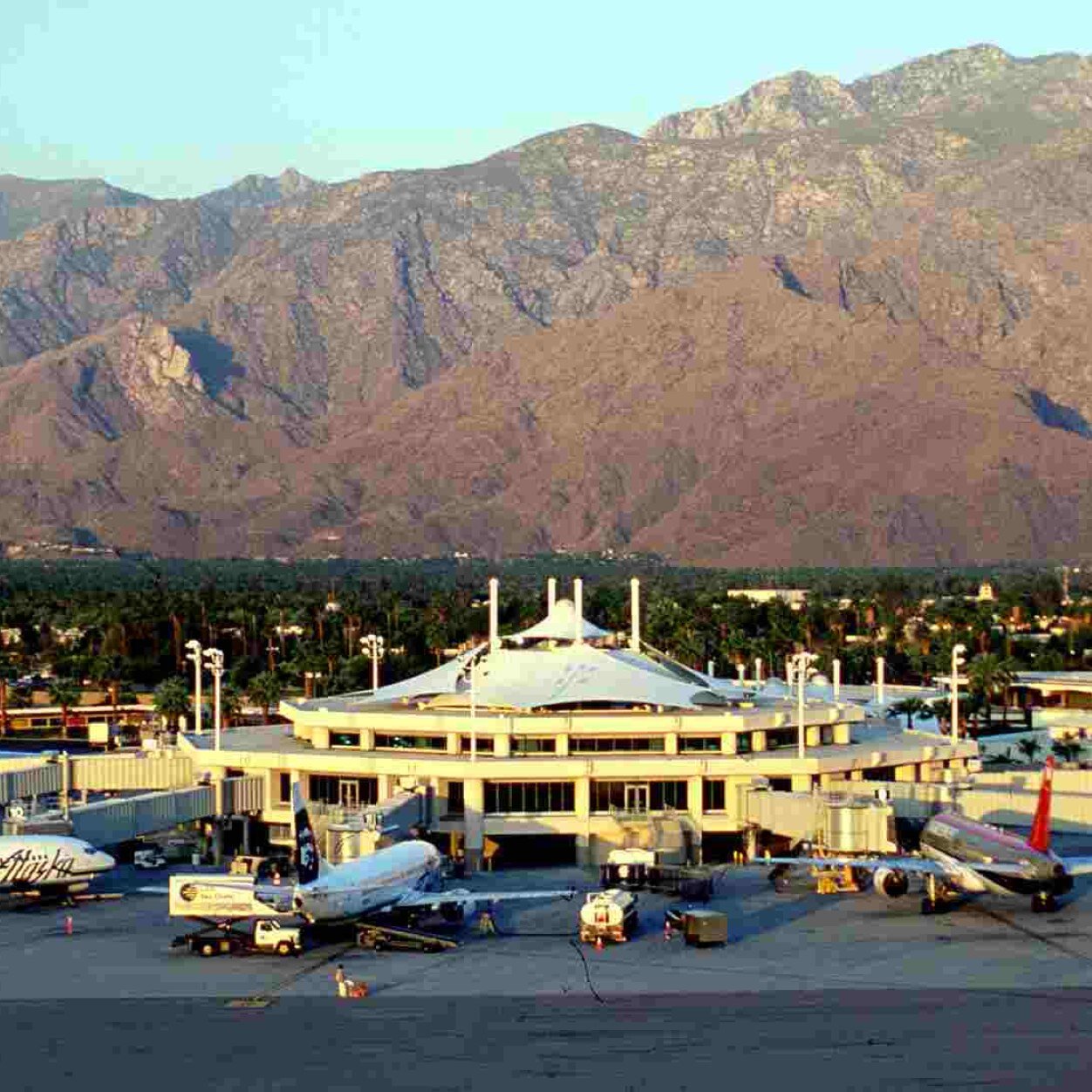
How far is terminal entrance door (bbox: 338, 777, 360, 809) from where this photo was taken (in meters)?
104

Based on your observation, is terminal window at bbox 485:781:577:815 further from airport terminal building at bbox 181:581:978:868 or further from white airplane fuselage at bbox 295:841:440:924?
white airplane fuselage at bbox 295:841:440:924

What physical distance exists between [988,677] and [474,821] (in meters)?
86.5

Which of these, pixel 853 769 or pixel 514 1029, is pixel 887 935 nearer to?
pixel 514 1029

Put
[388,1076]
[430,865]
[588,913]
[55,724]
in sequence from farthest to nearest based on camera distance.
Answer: [55,724] < [430,865] < [588,913] < [388,1076]

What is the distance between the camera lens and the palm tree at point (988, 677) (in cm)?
17912

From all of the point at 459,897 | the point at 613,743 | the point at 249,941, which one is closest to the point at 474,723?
the point at 613,743

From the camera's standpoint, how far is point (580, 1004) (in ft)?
230

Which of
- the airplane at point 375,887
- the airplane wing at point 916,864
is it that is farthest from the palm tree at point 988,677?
the airplane at point 375,887

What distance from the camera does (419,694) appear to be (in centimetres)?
11231

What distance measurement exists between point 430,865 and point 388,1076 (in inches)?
901

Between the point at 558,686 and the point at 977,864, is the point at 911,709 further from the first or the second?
the point at 977,864

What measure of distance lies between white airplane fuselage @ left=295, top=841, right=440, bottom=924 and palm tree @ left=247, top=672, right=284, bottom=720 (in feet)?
270

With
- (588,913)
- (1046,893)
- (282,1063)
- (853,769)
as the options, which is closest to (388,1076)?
(282,1063)

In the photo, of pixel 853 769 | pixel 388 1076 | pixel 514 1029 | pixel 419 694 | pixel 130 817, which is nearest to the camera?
pixel 388 1076
